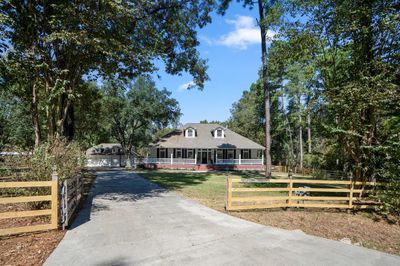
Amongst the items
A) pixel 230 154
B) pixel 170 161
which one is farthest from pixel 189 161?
pixel 230 154

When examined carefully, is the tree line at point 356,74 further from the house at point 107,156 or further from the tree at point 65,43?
the house at point 107,156

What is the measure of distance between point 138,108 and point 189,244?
30866mm

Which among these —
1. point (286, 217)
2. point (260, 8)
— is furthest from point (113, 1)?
point (260, 8)

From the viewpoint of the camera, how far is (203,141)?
36.2m

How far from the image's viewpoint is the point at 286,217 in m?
8.22

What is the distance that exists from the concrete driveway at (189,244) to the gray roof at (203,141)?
26706 millimetres

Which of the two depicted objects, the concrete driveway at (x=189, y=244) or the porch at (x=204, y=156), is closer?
the concrete driveway at (x=189, y=244)

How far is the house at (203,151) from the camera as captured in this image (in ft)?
115

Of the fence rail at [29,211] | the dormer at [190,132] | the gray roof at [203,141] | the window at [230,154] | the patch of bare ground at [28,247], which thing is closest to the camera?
the patch of bare ground at [28,247]

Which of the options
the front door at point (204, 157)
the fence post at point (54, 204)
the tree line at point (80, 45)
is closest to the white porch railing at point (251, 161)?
the front door at point (204, 157)

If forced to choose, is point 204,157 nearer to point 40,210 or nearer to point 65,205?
point 65,205

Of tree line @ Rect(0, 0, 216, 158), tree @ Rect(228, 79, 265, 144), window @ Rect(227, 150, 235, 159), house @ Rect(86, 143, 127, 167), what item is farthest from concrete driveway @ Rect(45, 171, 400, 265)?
tree @ Rect(228, 79, 265, 144)

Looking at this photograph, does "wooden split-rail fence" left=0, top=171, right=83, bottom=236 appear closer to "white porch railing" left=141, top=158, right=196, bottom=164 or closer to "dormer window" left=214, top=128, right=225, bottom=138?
"white porch railing" left=141, top=158, right=196, bottom=164

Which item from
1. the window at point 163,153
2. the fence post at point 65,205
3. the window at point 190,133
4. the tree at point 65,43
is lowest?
the fence post at point 65,205
